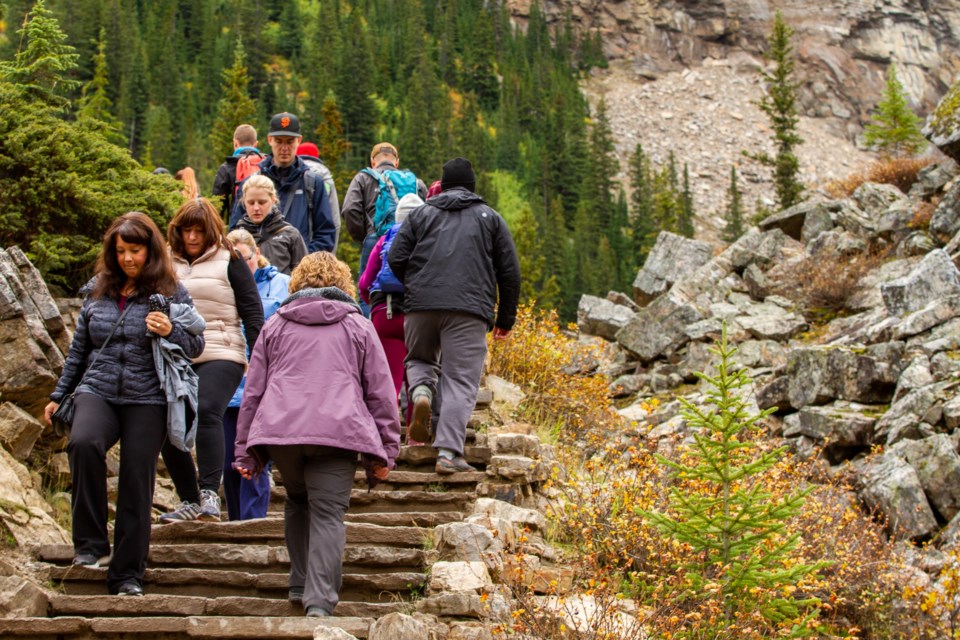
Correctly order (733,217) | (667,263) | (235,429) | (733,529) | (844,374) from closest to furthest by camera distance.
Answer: (733,529), (235,429), (844,374), (667,263), (733,217)

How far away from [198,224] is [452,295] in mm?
1709

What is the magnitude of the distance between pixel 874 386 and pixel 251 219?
321 inches

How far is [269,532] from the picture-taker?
6066 millimetres

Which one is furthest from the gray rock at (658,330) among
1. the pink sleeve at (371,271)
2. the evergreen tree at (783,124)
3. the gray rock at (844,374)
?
the evergreen tree at (783,124)

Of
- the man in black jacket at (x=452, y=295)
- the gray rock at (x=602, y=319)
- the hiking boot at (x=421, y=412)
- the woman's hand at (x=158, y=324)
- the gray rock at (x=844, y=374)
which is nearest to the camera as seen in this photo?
the woman's hand at (x=158, y=324)

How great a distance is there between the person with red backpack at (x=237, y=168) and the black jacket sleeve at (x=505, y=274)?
2.80 meters

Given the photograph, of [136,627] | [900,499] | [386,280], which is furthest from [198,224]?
Result: [900,499]

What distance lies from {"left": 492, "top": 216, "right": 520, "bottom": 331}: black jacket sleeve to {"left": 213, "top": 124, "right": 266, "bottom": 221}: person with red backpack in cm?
280

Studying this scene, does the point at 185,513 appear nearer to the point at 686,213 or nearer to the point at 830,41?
the point at 686,213

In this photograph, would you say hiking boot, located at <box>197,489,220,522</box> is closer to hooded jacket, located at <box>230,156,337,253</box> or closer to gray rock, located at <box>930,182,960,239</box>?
hooded jacket, located at <box>230,156,337,253</box>

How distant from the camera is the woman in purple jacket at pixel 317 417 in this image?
496 cm

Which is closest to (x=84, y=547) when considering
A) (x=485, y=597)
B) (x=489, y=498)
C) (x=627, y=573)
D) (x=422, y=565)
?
(x=422, y=565)

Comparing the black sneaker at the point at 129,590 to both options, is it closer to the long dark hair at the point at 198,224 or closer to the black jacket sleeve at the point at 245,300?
the black jacket sleeve at the point at 245,300

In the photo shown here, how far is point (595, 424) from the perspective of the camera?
36.0ft
